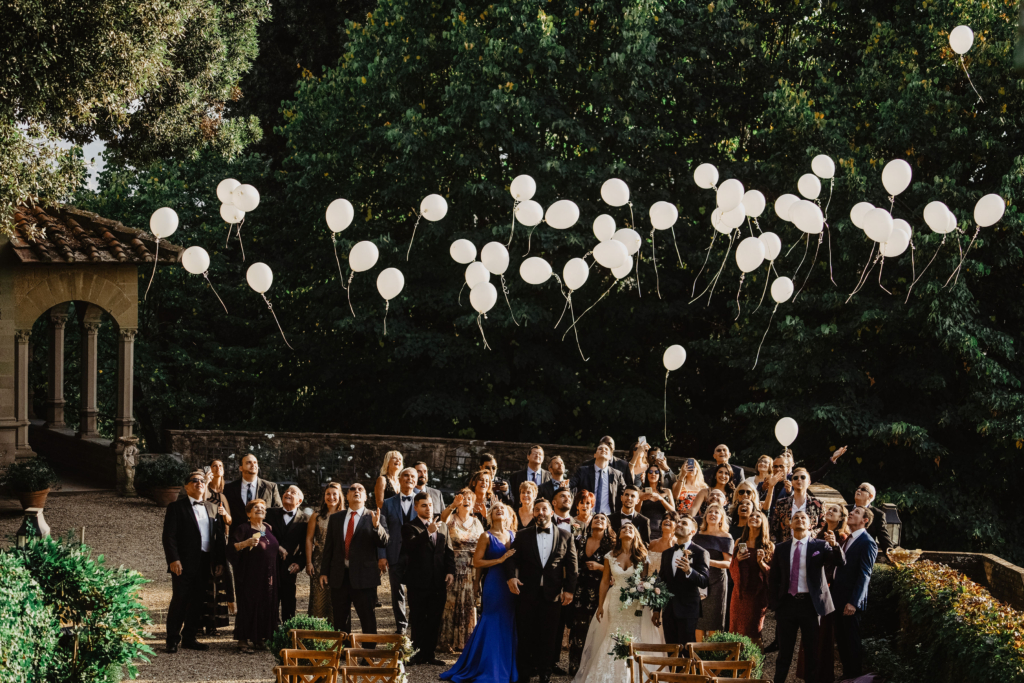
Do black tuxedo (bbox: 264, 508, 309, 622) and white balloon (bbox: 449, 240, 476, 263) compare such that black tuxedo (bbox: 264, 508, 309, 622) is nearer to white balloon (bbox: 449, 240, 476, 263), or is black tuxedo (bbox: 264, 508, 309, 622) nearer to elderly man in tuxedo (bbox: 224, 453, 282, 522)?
elderly man in tuxedo (bbox: 224, 453, 282, 522)

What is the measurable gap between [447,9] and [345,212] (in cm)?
1108

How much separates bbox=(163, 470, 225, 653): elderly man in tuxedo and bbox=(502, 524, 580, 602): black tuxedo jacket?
3097 mm

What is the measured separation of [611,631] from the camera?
9.64m

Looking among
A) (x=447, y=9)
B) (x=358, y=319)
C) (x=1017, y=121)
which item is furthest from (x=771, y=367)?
(x=447, y=9)

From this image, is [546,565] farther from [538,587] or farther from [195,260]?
[195,260]

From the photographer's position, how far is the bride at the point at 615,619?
31.1ft

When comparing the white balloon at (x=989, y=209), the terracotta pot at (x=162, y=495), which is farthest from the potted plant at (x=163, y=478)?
the white balloon at (x=989, y=209)

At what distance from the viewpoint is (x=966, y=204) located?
17844 mm

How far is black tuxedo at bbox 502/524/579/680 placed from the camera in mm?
9922

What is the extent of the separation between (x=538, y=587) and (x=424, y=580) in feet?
4.11

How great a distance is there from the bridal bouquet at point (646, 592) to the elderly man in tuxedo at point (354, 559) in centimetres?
249

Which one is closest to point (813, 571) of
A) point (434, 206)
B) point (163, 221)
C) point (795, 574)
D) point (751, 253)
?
point (795, 574)

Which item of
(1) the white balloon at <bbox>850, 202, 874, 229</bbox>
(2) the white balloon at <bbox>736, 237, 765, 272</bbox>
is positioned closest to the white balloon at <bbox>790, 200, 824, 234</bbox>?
(1) the white balloon at <bbox>850, 202, 874, 229</bbox>

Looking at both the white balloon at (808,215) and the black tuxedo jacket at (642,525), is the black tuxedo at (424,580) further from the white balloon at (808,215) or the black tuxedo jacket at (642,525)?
the white balloon at (808,215)
